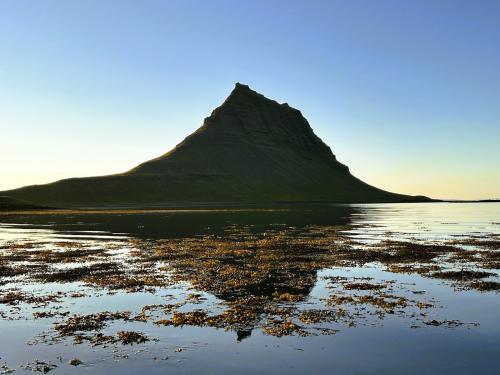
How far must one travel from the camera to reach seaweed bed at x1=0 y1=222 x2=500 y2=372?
21047mm

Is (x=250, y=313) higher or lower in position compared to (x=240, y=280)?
lower

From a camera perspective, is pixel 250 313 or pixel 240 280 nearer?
pixel 250 313

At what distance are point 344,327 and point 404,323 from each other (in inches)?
114

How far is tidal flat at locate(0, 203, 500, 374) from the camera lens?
16172 millimetres

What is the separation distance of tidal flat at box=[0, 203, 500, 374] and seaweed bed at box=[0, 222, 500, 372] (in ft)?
0.37

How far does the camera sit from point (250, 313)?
73.6 feet

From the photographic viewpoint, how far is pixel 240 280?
31375mm

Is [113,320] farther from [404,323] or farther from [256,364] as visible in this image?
[404,323]

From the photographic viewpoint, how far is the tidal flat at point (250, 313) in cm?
1617

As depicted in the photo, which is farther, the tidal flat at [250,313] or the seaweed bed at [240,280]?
the seaweed bed at [240,280]

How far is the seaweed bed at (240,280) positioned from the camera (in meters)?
21.0

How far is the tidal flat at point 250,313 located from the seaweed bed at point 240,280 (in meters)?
0.11

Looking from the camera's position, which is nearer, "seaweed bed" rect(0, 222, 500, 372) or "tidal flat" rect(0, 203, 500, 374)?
"tidal flat" rect(0, 203, 500, 374)

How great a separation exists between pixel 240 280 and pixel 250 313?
8.97 metres
